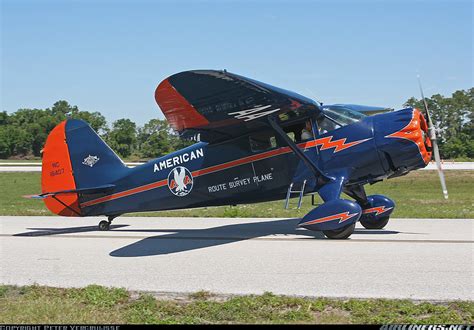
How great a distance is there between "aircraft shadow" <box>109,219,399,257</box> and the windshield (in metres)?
2.35

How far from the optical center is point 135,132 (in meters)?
95.9

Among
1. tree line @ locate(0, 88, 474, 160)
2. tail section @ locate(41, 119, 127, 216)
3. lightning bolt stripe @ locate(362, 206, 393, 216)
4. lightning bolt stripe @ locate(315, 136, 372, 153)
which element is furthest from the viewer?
tree line @ locate(0, 88, 474, 160)

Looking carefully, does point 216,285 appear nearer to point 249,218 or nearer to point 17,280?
point 17,280

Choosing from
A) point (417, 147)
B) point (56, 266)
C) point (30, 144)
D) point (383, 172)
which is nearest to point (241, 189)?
point (383, 172)

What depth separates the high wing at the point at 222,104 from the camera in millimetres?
9203

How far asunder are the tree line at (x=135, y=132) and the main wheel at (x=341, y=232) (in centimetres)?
5666

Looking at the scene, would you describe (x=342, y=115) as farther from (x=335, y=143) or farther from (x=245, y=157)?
(x=245, y=157)

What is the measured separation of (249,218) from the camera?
52.2 feet

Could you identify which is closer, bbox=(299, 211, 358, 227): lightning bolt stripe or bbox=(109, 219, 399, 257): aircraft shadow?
bbox=(109, 219, 399, 257): aircraft shadow

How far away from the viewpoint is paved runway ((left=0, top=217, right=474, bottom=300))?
22.9ft

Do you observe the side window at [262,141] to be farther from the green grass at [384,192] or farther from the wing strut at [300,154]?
the green grass at [384,192]

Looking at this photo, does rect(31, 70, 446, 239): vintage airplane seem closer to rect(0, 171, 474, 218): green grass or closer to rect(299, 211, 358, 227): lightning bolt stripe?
rect(299, 211, 358, 227): lightning bolt stripe

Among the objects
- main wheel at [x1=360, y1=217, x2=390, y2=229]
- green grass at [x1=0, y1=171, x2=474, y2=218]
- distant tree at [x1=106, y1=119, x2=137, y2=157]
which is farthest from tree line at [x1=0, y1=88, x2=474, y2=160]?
main wheel at [x1=360, y1=217, x2=390, y2=229]

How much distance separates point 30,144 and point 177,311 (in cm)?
9679
